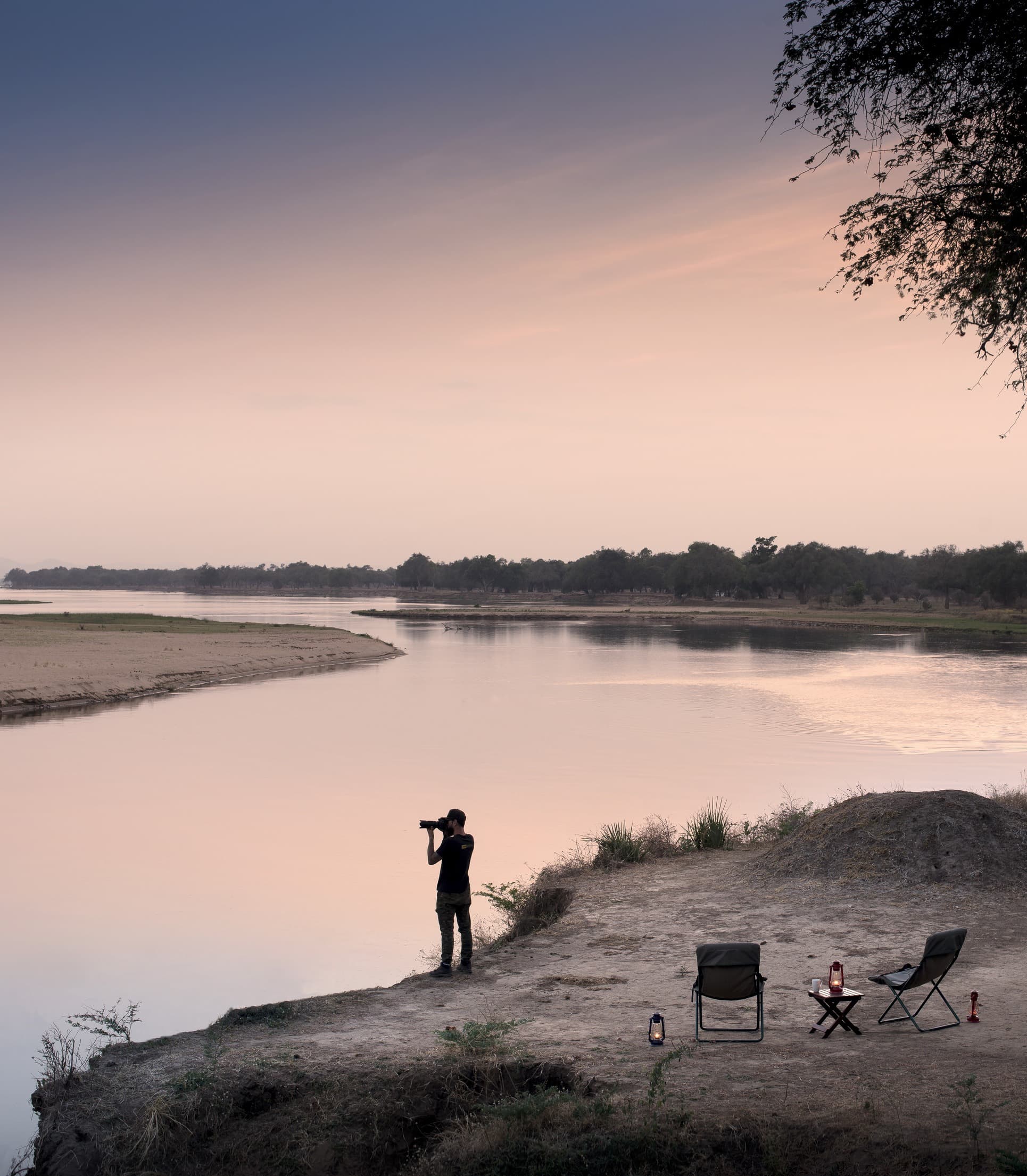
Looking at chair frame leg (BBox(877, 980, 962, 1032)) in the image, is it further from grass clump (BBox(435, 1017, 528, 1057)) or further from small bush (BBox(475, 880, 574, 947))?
small bush (BBox(475, 880, 574, 947))

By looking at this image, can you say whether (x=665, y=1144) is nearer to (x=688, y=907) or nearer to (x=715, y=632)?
(x=688, y=907)

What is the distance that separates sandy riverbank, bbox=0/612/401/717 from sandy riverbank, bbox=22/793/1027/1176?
3358 cm

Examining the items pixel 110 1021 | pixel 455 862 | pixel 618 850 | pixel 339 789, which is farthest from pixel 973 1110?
pixel 339 789

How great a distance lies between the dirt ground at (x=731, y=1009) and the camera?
736 centimetres

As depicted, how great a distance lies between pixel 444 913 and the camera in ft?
36.8

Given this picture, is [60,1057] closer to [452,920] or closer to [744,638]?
[452,920]

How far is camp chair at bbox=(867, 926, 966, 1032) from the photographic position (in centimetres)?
826

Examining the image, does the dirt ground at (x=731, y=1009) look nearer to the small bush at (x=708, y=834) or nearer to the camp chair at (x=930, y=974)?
the camp chair at (x=930, y=974)

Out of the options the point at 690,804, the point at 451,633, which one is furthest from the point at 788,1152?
the point at 451,633

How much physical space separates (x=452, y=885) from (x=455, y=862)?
0.30m

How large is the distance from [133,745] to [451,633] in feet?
267

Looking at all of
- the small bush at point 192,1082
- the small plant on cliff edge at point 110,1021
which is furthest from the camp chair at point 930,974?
the small plant on cliff edge at point 110,1021

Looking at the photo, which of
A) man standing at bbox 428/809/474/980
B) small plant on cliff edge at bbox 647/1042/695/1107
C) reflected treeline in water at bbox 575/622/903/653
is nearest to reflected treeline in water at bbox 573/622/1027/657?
reflected treeline in water at bbox 575/622/903/653

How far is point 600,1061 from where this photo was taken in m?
8.20
